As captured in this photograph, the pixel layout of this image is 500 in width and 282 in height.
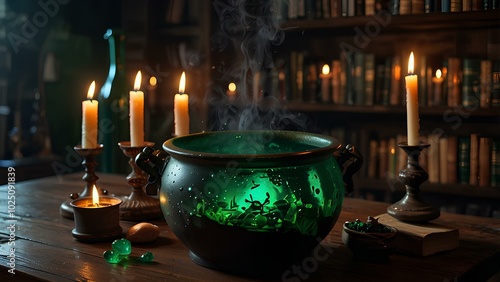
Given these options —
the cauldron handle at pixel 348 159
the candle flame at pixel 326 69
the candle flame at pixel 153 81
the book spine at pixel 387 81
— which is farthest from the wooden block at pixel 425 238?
the candle flame at pixel 153 81

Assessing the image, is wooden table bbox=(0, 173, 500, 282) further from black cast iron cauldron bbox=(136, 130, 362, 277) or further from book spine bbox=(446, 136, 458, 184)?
book spine bbox=(446, 136, 458, 184)

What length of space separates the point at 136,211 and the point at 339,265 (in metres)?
0.48

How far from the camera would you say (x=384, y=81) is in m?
2.44

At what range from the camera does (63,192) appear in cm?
153

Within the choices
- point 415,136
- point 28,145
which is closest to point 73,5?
point 28,145

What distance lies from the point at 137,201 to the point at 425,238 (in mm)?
599

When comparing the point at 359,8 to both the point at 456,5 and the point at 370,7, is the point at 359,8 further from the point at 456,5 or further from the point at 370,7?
the point at 456,5

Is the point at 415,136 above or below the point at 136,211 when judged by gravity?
above

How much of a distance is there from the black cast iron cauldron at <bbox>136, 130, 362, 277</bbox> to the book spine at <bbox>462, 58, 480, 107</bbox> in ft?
5.02

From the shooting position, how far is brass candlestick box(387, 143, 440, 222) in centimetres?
103

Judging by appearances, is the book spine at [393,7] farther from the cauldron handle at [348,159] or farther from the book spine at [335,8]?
the cauldron handle at [348,159]

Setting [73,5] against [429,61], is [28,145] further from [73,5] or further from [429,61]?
[429,61]

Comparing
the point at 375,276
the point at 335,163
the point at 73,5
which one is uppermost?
the point at 73,5

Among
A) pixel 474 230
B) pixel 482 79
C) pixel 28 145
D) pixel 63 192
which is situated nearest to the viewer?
pixel 474 230
